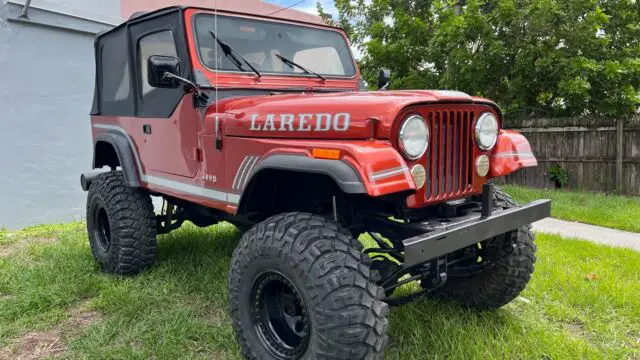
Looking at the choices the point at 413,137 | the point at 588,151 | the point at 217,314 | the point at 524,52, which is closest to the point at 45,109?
the point at 217,314

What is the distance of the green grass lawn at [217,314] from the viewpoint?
2.90m

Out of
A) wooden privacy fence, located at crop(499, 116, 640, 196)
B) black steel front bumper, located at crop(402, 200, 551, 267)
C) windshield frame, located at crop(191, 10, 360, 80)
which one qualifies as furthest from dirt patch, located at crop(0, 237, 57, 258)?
wooden privacy fence, located at crop(499, 116, 640, 196)

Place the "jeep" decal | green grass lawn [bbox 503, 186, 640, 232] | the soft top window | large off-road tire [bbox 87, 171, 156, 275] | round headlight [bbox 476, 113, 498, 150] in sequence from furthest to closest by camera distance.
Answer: green grass lawn [bbox 503, 186, 640, 232] < the soft top window < large off-road tire [bbox 87, 171, 156, 275] < round headlight [bbox 476, 113, 498, 150] < the "jeep" decal

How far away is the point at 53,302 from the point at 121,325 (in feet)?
2.45

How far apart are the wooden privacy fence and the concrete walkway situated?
2801 mm

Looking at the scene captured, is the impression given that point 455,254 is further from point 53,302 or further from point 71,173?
point 71,173

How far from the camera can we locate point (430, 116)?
2.47 metres

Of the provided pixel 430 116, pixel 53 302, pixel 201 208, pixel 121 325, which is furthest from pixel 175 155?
pixel 430 116

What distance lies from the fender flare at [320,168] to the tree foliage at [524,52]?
7.20m

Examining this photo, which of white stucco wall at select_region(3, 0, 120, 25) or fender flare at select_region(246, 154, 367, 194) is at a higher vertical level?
white stucco wall at select_region(3, 0, 120, 25)

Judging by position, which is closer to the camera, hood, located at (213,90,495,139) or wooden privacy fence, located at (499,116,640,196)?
hood, located at (213,90,495,139)

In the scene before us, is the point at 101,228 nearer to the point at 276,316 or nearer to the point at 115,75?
the point at 115,75

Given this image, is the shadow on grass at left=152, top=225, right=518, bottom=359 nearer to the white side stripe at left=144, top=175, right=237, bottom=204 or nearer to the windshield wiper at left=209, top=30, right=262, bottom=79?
the white side stripe at left=144, top=175, right=237, bottom=204

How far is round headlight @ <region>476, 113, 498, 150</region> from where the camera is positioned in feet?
8.95
